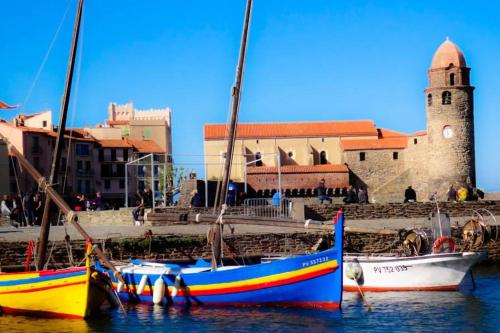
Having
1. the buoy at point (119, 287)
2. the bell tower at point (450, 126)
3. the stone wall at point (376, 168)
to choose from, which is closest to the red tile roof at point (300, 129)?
the stone wall at point (376, 168)

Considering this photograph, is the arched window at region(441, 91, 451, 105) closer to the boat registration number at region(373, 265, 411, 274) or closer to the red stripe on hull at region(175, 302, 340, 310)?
the boat registration number at region(373, 265, 411, 274)

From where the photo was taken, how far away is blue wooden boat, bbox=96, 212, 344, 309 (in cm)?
1923

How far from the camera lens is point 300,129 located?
289 feet

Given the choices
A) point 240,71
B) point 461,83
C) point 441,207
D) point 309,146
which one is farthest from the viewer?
point 309,146

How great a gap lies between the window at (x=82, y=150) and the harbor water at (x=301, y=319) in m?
68.1

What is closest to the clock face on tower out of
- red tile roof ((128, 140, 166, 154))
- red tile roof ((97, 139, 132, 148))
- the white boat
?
red tile roof ((97, 139, 132, 148))

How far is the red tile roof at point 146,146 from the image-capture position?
93.9 m

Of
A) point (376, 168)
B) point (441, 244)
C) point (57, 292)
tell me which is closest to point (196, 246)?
point (441, 244)

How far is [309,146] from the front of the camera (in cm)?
8681

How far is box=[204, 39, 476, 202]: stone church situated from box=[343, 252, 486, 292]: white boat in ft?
109

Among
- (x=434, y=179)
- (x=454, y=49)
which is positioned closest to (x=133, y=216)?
(x=434, y=179)

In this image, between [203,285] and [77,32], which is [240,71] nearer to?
[77,32]

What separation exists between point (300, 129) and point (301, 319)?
69773 millimetres

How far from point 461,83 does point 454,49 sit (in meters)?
3.97
